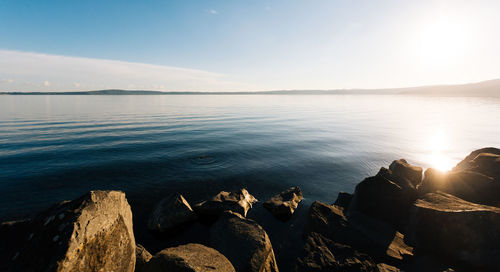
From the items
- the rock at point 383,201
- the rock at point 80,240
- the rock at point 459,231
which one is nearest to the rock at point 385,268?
the rock at point 459,231

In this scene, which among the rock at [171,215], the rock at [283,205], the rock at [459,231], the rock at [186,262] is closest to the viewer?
the rock at [186,262]

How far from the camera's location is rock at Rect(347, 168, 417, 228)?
8.16 m

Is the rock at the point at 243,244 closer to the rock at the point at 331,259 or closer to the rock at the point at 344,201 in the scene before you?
the rock at the point at 331,259

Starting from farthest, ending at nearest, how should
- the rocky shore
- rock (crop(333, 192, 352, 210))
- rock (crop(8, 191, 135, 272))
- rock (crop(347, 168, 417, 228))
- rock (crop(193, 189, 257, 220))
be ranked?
1. rock (crop(333, 192, 352, 210))
2. rock (crop(193, 189, 257, 220))
3. rock (crop(347, 168, 417, 228))
4. the rocky shore
5. rock (crop(8, 191, 135, 272))

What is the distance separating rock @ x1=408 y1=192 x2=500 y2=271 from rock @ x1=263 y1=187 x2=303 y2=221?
4357 millimetres

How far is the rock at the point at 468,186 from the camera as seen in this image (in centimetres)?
772

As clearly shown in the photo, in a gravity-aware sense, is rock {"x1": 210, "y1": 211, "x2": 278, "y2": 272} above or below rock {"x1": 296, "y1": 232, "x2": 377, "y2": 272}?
above

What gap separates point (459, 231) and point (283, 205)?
18.4 feet

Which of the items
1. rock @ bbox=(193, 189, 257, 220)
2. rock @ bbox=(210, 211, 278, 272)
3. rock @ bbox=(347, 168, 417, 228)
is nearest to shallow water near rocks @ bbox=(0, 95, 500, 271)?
rock @ bbox=(193, 189, 257, 220)

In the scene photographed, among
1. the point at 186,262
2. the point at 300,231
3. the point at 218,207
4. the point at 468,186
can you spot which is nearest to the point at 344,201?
the point at 300,231

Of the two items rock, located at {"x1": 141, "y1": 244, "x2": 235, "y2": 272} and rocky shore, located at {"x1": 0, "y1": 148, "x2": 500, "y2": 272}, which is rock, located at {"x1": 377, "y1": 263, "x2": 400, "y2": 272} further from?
rock, located at {"x1": 141, "y1": 244, "x2": 235, "y2": 272}

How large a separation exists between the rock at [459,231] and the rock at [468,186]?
1996mm

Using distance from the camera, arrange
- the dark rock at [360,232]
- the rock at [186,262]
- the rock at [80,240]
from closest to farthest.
Answer: the rock at [80,240] → the rock at [186,262] → the dark rock at [360,232]

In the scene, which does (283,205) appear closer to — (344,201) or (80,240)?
(344,201)
